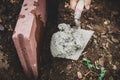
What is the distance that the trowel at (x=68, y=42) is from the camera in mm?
2926

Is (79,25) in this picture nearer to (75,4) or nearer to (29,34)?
(75,4)

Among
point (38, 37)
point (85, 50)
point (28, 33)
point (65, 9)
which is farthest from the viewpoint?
point (65, 9)

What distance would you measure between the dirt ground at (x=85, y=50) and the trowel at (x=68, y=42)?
6cm

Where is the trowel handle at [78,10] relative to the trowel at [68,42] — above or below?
above

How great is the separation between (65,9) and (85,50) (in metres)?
0.72

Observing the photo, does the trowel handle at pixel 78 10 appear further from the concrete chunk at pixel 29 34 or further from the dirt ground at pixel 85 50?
the concrete chunk at pixel 29 34

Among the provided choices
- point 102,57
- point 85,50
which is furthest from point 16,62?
point 102,57

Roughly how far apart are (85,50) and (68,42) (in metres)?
0.27

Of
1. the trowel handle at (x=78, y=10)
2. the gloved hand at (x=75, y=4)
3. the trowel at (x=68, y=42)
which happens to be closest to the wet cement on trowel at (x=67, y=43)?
the trowel at (x=68, y=42)

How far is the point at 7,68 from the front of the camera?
2.96 m

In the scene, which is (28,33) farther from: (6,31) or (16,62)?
(6,31)

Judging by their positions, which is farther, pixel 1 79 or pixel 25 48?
pixel 1 79

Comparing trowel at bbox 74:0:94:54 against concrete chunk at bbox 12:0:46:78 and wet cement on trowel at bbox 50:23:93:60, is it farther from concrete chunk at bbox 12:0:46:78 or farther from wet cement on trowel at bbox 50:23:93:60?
concrete chunk at bbox 12:0:46:78

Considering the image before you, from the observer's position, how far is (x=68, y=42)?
295 centimetres
